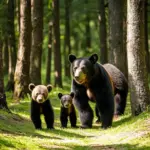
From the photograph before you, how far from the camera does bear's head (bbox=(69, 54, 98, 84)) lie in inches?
500

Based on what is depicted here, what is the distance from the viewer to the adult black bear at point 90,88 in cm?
1290

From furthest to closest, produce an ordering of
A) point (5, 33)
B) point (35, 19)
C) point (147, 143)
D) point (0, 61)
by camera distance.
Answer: point (5, 33), point (35, 19), point (0, 61), point (147, 143)

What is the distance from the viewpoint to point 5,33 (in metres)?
24.4

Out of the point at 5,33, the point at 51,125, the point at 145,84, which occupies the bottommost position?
the point at 51,125

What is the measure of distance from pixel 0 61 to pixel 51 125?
348 centimetres

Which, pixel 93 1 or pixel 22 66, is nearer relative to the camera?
pixel 22 66

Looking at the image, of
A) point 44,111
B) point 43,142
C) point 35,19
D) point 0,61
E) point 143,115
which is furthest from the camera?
point 35,19

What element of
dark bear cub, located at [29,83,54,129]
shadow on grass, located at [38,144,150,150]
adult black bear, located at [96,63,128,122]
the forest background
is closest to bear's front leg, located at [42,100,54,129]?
dark bear cub, located at [29,83,54,129]

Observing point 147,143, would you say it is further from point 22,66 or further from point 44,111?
point 22,66

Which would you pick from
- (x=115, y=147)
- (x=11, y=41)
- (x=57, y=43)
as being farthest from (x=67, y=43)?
(x=115, y=147)

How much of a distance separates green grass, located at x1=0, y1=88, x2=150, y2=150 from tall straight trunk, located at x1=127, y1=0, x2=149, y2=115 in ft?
3.68

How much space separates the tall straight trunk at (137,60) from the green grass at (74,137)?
3.68ft

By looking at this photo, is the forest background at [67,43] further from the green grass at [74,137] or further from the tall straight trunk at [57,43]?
the green grass at [74,137]

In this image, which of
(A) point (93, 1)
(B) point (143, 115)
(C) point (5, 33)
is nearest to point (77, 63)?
(B) point (143, 115)
